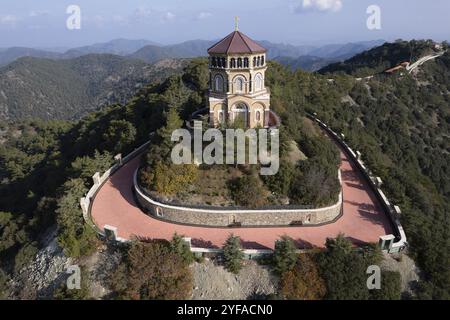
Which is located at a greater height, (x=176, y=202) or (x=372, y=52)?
(x=372, y=52)

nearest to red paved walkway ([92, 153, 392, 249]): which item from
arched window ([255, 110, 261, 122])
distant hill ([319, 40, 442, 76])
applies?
arched window ([255, 110, 261, 122])

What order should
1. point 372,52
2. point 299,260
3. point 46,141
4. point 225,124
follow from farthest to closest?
point 372,52
point 46,141
point 225,124
point 299,260

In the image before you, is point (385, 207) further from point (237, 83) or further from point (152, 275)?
point (152, 275)

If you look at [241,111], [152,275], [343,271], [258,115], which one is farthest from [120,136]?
[343,271]

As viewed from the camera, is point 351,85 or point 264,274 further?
point 351,85
